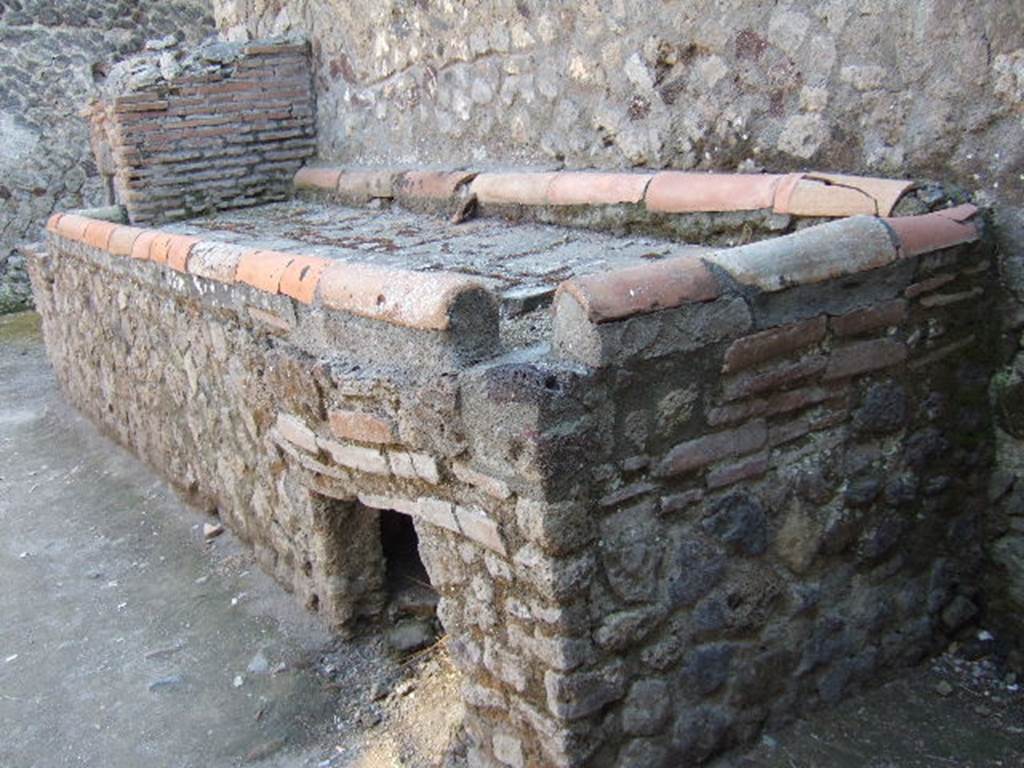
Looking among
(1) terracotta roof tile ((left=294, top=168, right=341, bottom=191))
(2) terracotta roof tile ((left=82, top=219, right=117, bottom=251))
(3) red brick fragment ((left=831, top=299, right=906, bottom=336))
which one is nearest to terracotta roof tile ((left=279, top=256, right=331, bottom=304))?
(3) red brick fragment ((left=831, top=299, right=906, bottom=336))

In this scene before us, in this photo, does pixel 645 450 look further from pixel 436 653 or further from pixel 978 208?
pixel 436 653

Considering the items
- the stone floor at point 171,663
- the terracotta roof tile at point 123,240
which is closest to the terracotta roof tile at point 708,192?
the stone floor at point 171,663

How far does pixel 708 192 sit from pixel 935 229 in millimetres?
840

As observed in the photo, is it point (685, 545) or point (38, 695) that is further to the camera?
point (38, 695)

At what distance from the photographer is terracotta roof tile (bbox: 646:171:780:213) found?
3.18m

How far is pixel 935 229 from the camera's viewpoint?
2.69 m

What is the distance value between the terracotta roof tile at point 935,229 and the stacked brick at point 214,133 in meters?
4.37

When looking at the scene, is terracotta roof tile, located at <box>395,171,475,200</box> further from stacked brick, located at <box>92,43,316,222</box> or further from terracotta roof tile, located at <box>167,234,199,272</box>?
stacked brick, located at <box>92,43,316,222</box>

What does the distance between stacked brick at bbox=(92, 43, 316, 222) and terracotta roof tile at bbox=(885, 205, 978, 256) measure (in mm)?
4372

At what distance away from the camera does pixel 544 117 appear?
4383mm

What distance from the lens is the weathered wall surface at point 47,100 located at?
10.7 m

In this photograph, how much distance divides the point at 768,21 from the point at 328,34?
11.3 ft

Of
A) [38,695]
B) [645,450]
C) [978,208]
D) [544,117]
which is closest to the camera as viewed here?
[645,450]

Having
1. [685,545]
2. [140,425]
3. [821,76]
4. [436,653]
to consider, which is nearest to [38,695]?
[436,653]
